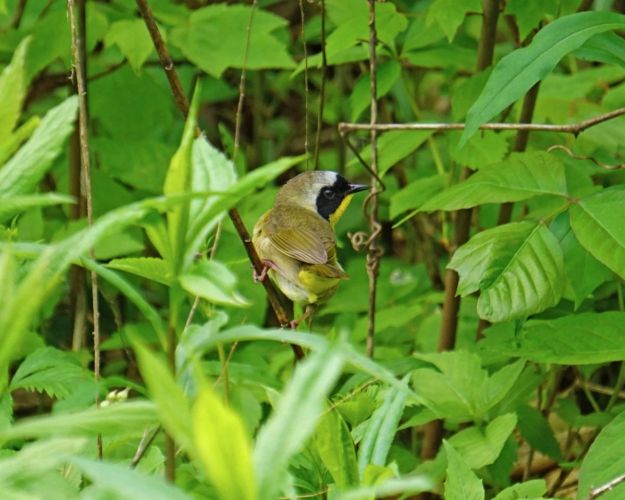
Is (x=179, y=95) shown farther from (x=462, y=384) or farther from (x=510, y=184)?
(x=462, y=384)

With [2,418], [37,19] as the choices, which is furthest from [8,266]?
[37,19]

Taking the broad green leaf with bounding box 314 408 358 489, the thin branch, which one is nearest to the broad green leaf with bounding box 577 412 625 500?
the thin branch

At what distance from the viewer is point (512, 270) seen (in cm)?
267

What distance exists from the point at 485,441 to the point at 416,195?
3.50 feet

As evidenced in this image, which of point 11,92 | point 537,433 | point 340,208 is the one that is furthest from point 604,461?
point 340,208

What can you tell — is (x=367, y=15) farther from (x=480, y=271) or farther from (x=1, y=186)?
(x=1, y=186)

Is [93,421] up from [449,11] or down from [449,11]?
down

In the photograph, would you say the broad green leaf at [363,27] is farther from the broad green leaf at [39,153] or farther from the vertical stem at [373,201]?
the broad green leaf at [39,153]

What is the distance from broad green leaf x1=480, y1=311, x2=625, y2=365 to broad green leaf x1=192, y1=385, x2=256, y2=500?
1651 millimetres

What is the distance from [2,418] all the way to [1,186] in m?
1.09

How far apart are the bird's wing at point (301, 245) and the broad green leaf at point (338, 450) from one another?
2081 mm

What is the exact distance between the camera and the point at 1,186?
1339 millimetres

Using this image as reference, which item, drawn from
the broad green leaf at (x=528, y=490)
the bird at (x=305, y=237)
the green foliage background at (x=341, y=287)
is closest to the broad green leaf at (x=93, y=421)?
the green foliage background at (x=341, y=287)

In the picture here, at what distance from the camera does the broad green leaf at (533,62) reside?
246 cm
